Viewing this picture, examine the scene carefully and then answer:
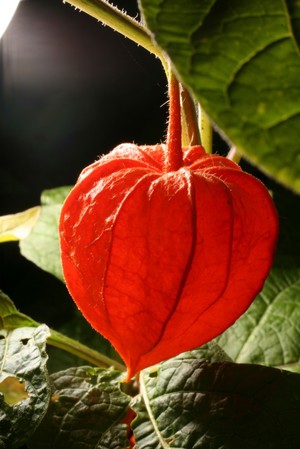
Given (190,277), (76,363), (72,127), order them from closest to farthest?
(190,277) → (76,363) → (72,127)

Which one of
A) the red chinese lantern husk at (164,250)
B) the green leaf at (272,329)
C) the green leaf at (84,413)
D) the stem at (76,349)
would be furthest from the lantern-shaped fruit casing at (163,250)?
the green leaf at (272,329)

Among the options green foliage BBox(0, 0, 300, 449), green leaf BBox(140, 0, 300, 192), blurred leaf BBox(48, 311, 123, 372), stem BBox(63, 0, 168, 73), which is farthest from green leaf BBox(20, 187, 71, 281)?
green leaf BBox(140, 0, 300, 192)

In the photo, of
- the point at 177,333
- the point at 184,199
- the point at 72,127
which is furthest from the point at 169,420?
the point at 72,127

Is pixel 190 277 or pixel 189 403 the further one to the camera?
pixel 189 403

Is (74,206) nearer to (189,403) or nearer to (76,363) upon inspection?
(189,403)

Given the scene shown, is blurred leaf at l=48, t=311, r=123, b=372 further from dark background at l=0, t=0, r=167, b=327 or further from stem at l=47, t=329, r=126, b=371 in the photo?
dark background at l=0, t=0, r=167, b=327

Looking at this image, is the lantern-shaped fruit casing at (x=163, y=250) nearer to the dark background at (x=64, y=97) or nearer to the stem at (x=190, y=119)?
the stem at (x=190, y=119)

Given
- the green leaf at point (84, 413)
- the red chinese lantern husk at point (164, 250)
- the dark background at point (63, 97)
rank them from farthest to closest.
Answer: the dark background at point (63, 97), the green leaf at point (84, 413), the red chinese lantern husk at point (164, 250)

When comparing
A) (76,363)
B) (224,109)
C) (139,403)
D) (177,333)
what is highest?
(224,109)
